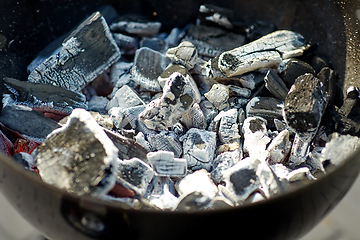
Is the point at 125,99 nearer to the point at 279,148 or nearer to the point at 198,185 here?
the point at 198,185

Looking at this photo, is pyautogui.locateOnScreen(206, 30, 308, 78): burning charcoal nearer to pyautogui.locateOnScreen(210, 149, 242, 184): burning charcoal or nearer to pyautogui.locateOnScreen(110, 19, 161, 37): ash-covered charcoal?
pyautogui.locateOnScreen(210, 149, 242, 184): burning charcoal

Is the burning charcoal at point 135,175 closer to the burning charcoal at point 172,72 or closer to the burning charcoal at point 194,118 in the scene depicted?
the burning charcoal at point 194,118

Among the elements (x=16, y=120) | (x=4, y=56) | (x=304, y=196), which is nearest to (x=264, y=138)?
(x=304, y=196)

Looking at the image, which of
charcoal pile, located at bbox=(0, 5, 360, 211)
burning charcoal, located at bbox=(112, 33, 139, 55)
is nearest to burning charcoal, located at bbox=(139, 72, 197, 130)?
charcoal pile, located at bbox=(0, 5, 360, 211)

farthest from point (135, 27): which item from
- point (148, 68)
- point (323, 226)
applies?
point (323, 226)

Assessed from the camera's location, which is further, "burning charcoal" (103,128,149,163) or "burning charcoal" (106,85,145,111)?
"burning charcoal" (106,85,145,111)

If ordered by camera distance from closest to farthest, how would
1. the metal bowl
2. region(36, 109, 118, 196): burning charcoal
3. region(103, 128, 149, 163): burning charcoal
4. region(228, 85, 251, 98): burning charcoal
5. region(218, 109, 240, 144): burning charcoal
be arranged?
the metal bowl, region(36, 109, 118, 196): burning charcoal, region(103, 128, 149, 163): burning charcoal, region(218, 109, 240, 144): burning charcoal, region(228, 85, 251, 98): burning charcoal
